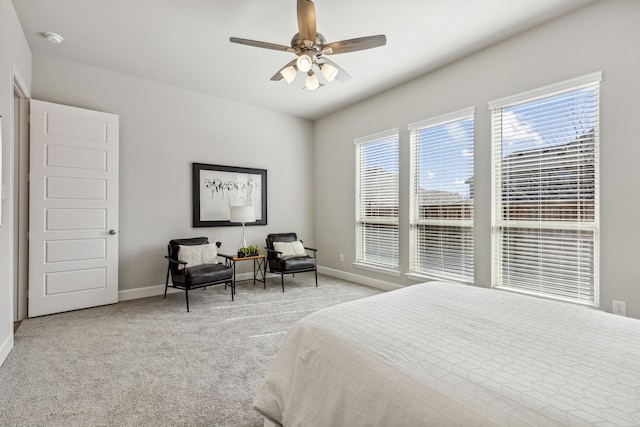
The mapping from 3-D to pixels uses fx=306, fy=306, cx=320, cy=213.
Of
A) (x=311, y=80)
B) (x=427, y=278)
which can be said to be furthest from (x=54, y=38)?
(x=427, y=278)

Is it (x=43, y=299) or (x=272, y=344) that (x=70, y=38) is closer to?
(x=43, y=299)

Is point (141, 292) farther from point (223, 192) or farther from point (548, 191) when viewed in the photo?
point (548, 191)

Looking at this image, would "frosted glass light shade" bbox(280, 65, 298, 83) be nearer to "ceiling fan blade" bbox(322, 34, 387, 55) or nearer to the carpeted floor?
"ceiling fan blade" bbox(322, 34, 387, 55)

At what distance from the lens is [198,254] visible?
4.06 metres

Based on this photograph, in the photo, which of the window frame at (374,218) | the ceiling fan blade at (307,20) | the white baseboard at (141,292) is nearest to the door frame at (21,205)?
the white baseboard at (141,292)

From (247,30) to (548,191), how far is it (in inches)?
132

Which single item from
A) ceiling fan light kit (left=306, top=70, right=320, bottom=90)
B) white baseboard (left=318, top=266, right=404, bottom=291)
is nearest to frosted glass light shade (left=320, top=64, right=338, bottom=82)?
ceiling fan light kit (left=306, top=70, right=320, bottom=90)

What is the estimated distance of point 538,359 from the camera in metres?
1.11

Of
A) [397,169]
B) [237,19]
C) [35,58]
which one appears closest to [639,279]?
[397,169]

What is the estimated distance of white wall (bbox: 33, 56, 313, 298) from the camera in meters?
3.85

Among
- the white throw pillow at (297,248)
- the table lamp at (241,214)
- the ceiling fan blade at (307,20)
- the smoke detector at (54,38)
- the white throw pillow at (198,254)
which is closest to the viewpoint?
the ceiling fan blade at (307,20)

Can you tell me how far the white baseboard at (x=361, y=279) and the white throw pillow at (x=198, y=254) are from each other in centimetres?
218

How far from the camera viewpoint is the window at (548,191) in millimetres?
2727

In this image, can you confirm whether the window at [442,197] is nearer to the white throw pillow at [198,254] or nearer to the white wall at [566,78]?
the white wall at [566,78]
